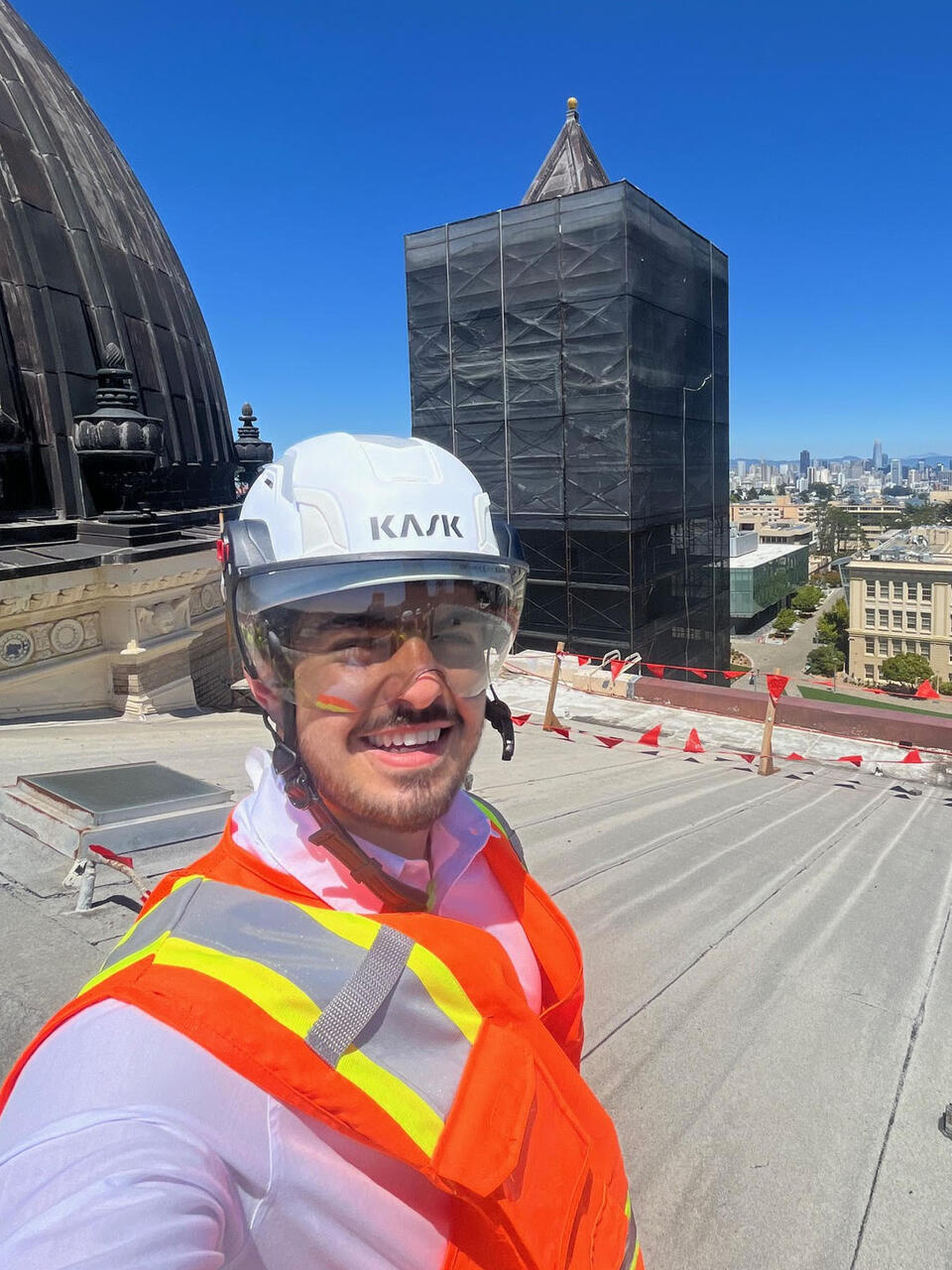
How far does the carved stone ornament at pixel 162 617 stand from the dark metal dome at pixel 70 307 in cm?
139

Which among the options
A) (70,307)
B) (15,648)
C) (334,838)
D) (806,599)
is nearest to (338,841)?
(334,838)

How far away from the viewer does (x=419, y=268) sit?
1970 centimetres

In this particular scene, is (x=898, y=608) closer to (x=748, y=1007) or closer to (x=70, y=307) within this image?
(x=70, y=307)

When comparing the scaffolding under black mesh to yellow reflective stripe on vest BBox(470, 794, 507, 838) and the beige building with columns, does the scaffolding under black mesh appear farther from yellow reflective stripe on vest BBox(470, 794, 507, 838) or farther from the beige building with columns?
the beige building with columns

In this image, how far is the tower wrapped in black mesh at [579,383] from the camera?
698 inches

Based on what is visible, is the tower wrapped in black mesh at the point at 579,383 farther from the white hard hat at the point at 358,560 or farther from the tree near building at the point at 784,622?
the tree near building at the point at 784,622

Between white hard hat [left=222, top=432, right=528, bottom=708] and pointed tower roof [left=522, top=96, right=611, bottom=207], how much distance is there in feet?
70.8

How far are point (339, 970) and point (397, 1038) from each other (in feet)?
0.45

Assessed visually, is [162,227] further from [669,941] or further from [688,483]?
[669,941]

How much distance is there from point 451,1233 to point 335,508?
4.04 feet

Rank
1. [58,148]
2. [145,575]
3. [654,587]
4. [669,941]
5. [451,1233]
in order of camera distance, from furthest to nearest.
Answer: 1. [654,587]
2. [58,148]
3. [145,575]
4. [669,941]
5. [451,1233]

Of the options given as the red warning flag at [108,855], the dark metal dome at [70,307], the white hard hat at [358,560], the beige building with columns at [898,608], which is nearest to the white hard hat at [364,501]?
the white hard hat at [358,560]

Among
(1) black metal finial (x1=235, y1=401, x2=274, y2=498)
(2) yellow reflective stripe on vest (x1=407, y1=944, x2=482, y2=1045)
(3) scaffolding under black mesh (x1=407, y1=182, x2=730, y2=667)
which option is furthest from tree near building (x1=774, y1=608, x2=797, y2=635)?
(2) yellow reflective stripe on vest (x1=407, y1=944, x2=482, y2=1045)

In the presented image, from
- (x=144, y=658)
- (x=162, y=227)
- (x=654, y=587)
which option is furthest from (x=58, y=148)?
(x=654, y=587)
